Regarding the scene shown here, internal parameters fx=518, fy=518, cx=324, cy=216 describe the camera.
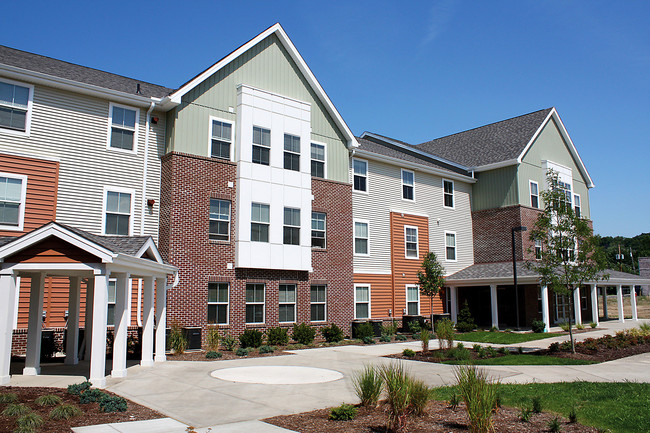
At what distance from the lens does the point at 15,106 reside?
16969 millimetres

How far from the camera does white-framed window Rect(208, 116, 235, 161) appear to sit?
20.8 metres

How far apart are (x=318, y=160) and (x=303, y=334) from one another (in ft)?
26.7

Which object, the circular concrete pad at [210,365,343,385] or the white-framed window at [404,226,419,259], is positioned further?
the white-framed window at [404,226,419,259]

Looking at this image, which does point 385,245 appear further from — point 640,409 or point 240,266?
point 640,409

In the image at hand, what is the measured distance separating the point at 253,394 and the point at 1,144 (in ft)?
40.2

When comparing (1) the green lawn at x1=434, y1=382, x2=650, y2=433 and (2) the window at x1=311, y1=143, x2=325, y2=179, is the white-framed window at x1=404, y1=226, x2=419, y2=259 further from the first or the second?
(1) the green lawn at x1=434, y1=382, x2=650, y2=433

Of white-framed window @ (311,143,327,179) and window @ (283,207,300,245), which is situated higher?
white-framed window @ (311,143,327,179)

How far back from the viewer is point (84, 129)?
18344 millimetres

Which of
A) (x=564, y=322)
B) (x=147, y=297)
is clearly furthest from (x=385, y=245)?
(x=147, y=297)

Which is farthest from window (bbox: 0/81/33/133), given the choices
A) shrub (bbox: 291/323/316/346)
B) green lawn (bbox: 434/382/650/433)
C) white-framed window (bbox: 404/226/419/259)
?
white-framed window (bbox: 404/226/419/259)

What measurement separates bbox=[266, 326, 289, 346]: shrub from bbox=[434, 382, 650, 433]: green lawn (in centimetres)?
1027

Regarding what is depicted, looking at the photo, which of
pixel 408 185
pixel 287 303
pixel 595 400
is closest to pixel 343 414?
pixel 595 400

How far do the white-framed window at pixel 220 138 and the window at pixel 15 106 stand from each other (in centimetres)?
637

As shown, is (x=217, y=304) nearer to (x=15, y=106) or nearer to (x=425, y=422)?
(x=15, y=106)
